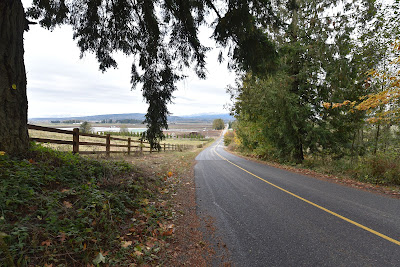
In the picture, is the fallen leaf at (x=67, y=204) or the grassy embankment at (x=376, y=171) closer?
the fallen leaf at (x=67, y=204)

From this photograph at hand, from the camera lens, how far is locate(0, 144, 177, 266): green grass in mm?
2232

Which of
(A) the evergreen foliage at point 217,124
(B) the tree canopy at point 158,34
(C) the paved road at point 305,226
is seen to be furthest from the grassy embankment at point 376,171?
(A) the evergreen foliage at point 217,124

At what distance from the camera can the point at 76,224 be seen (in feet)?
8.86

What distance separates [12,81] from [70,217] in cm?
302

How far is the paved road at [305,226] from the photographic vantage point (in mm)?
2910

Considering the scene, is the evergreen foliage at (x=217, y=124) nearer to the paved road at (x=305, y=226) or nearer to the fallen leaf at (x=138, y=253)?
the paved road at (x=305, y=226)

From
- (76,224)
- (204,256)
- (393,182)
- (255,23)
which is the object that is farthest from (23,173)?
(393,182)

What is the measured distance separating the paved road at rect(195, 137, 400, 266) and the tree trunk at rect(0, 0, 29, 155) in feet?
13.7

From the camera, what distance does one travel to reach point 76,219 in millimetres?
2762

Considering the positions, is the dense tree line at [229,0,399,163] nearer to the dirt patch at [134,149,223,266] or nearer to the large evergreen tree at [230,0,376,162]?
the large evergreen tree at [230,0,376,162]

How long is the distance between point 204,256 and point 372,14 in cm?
1138

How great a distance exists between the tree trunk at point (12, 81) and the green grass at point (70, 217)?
15.8 inches

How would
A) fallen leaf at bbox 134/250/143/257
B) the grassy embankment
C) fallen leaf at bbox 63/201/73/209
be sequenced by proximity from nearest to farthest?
fallen leaf at bbox 134/250/143/257 → fallen leaf at bbox 63/201/73/209 → the grassy embankment

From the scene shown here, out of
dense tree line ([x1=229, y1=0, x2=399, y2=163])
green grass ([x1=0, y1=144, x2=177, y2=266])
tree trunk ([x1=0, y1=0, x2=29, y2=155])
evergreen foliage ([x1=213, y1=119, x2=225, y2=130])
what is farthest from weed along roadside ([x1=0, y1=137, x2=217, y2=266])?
evergreen foliage ([x1=213, y1=119, x2=225, y2=130])
